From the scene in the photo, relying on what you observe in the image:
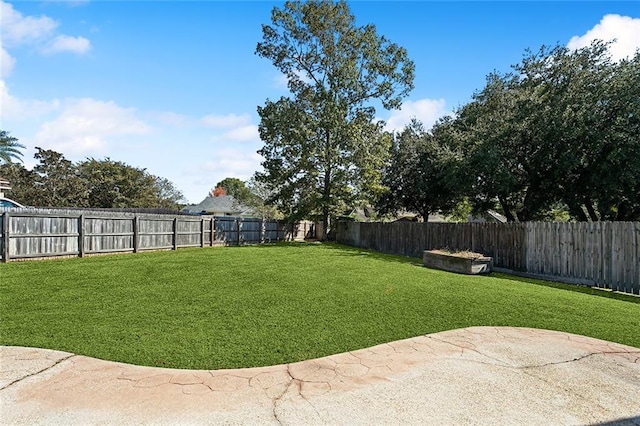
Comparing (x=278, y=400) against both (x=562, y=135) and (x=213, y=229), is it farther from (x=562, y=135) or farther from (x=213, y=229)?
(x=213, y=229)

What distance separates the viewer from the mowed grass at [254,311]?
3.84 meters

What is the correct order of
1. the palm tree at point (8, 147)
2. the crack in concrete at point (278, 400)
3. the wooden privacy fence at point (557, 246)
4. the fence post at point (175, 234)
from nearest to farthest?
the crack in concrete at point (278, 400), the wooden privacy fence at point (557, 246), the fence post at point (175, 234), the palm tree at point (8, 147)

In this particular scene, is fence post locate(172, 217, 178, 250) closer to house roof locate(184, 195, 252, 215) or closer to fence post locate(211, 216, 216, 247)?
fence post locate(211, 216, 216, 247)

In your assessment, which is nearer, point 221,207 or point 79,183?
point 79,183

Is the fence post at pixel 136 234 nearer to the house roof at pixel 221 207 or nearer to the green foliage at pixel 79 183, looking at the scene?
the green foliage at pixel 79 183

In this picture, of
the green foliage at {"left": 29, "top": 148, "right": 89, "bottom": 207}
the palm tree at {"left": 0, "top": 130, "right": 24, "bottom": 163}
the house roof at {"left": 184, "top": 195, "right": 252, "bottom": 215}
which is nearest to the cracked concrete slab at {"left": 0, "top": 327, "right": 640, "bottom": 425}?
the palm tree at {"left": 0, "top": 130, "right": 24, "bottom": 163}

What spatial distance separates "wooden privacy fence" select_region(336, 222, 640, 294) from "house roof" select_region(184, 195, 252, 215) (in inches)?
1316

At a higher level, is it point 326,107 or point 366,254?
point 326,107

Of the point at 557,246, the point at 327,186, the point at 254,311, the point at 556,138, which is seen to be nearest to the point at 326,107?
the point at 327,186

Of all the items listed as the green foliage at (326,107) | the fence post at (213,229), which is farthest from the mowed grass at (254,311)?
the green foliage at (326,107)

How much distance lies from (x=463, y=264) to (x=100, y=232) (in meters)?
11.3

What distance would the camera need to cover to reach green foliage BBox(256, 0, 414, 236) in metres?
20.0

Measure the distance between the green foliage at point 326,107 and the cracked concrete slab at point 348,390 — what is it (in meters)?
16.9

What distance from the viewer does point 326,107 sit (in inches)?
778
